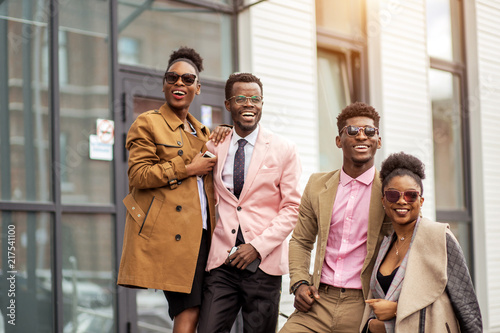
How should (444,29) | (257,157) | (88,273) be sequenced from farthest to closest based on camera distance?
(444,29) → (88,273) → (257,157)

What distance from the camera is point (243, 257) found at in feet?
11.0

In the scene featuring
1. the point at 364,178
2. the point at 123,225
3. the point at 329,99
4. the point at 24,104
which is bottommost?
the point at 123,225

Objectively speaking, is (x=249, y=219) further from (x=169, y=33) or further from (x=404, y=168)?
(x=169, y=33)

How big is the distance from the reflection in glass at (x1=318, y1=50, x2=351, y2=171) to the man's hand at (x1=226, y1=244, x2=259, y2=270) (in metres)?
4.39

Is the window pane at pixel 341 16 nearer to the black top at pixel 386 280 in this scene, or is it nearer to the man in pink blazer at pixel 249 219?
the man in pink blazer at pixel 249 219

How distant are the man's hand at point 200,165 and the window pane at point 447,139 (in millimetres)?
6281

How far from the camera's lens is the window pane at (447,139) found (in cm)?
906

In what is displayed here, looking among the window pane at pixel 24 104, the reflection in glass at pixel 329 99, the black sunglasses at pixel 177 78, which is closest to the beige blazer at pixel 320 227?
the black sunglasses at pixel 177 78

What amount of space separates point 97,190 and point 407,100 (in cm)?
472

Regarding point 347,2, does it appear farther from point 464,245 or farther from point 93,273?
point 93,273

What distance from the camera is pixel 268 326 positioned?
11.4 feet

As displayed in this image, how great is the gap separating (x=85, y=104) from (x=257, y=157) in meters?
2.55

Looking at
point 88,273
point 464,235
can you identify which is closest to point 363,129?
point 88,273

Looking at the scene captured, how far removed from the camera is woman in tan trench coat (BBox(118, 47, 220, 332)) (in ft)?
11.0
